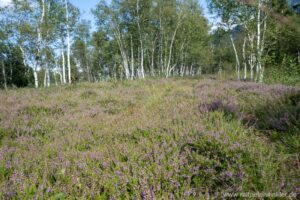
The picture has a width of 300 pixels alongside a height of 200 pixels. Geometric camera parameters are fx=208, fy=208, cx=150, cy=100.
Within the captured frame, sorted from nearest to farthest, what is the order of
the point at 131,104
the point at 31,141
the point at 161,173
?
the point at 161,173
the point at 31,141
the point at 131,104

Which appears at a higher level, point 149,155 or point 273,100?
point 273,100

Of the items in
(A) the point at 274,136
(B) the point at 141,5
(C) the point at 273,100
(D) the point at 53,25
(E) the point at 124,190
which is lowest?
(E) the point at 124,190

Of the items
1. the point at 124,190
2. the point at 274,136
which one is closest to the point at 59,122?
the point at 124,190

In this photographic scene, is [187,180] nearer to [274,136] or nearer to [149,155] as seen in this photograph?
[149,155]

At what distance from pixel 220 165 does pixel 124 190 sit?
113 centimetres

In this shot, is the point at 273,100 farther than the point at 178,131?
Yes

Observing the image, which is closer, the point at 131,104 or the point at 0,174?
the point at 0,174

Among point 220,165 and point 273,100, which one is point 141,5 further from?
point 220,165

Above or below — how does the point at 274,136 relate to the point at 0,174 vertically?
above

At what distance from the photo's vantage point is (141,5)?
25.5 metres

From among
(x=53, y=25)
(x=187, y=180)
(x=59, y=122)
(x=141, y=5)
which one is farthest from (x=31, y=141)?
(x=141, y=5)

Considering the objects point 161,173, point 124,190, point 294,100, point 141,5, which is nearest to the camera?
point 124,190

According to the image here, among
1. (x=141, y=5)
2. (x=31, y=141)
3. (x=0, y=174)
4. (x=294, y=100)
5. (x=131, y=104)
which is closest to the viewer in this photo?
(x=0, y=174)

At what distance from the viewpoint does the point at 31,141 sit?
3.77m
